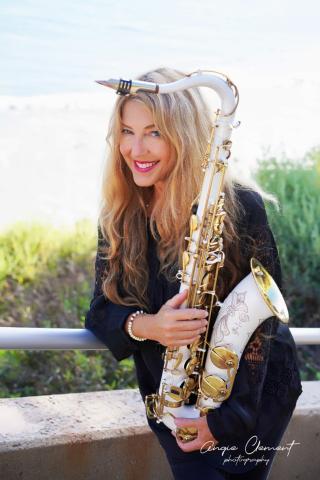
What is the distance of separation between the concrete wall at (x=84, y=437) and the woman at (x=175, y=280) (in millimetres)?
307

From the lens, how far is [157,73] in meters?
2.43

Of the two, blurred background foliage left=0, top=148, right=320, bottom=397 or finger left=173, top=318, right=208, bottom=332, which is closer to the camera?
finger left=173, top=318, right=208, bottom=332

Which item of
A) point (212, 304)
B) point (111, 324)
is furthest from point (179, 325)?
point (111, 324)

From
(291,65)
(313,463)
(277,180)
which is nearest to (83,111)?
(291,65)

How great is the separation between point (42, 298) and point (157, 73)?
3.09 meters

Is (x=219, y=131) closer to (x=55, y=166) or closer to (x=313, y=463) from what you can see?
(x=313, y=463)

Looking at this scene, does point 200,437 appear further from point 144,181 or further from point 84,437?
point 144,181

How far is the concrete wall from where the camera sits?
2.62m

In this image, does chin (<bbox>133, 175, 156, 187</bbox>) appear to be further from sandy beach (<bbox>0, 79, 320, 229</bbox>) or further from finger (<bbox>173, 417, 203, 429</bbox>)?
sandy beach (<bbox>0, 79, 320, 229</bbox>)

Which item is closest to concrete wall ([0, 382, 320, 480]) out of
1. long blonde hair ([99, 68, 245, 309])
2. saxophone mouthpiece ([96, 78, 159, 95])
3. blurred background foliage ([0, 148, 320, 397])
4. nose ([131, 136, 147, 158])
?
long blonde hair ([99, 68, 245, 309])

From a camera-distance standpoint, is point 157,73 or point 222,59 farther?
point 222,59

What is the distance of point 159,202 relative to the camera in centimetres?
255

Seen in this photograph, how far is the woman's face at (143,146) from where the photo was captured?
2.40 metres

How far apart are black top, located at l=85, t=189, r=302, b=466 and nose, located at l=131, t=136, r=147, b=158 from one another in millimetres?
324
